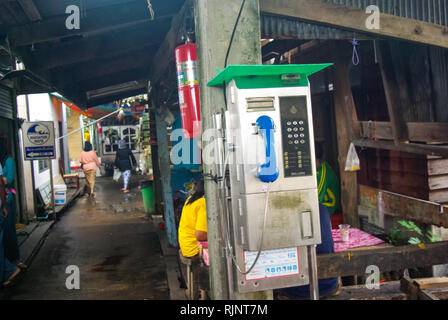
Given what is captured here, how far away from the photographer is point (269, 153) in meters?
2.54

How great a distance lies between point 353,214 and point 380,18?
3562 millimetres

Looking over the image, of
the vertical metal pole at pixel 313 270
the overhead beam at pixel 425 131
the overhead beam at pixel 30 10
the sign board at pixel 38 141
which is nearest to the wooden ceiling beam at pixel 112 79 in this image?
the sign board at pixel 38 141

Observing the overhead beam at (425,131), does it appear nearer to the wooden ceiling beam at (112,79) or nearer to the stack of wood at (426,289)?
the stack of wood at (426,289)

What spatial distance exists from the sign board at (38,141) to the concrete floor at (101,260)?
6.48 ft

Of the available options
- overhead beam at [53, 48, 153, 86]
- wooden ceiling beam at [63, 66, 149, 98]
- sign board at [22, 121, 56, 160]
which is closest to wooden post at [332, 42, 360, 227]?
overhead beam at [53, 48, 153, 86]

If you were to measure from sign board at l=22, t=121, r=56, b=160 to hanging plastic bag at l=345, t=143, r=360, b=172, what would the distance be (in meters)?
7.73

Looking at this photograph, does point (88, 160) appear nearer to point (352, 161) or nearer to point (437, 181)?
point (352, 161)

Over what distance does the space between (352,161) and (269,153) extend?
3.59 metres

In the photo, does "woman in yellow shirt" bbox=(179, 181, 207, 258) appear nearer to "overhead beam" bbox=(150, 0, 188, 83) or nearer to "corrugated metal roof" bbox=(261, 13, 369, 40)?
"overhead beam" bbox=(150, 0, 188, 83)

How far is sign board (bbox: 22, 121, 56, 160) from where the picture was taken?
9.83m

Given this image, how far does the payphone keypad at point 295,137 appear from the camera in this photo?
267cm

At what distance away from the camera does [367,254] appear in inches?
130

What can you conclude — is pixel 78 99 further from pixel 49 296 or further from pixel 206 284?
pixel 206 284

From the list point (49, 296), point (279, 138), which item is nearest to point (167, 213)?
point (49, 296)
